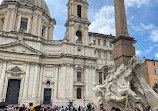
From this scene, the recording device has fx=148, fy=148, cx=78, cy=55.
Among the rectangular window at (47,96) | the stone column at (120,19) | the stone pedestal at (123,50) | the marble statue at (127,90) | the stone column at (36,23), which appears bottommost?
the rectangular window at (47,96)

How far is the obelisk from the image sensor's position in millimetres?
10047

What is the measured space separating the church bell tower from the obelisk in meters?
16.0

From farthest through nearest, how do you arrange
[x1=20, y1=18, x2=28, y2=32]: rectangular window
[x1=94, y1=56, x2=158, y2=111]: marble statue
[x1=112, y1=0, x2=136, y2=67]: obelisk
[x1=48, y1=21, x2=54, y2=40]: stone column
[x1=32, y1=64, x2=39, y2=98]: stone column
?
[x1=48, y1=21, x2=54, y2=40]: stone column
[x1=20, y1=18, x2=28, y2=32]: rectangular window
[x1=32, y1=64, x2=39, y2=98]: stone column
[x1=112, y1=0, x2=136, y2=67]: obelisk
[x1=94, y1=56, x2=158, y2=111]: marble statue

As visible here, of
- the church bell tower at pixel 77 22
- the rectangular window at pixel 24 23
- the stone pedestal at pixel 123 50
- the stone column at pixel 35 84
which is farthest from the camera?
the rectangular window at pixel 24 23

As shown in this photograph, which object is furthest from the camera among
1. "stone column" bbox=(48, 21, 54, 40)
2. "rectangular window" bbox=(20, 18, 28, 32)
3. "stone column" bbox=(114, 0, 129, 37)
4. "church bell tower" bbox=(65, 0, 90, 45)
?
"stone column" bbox=(48, 21, 54, 40)

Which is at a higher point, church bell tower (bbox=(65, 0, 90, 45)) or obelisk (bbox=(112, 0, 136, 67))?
church bell tower (bbox=(65, 0, 90, 45))

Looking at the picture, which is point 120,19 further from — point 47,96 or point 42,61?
point 47,96

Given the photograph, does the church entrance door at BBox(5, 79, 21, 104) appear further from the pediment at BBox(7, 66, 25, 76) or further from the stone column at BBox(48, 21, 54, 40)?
the stone column at BBox(48, 21, 54, 40)

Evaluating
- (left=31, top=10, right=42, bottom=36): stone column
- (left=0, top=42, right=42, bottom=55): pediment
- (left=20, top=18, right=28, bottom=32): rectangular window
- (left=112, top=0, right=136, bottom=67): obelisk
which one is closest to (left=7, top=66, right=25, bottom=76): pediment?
(left=0, top=42, right=42, bottom=55): pediment

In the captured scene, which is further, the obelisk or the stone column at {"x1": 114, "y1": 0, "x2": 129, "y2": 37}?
the stone column at {"x1": 114, "y1": 0, "x2": 129, "y2": 37}

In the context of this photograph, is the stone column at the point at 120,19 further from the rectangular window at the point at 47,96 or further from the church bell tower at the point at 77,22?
the rectangular window at the point at 47,96

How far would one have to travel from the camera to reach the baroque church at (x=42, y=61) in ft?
74.2

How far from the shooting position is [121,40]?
34.0 feet

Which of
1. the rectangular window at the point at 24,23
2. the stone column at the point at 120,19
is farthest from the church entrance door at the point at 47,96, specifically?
the stone column at the point at 120,19
